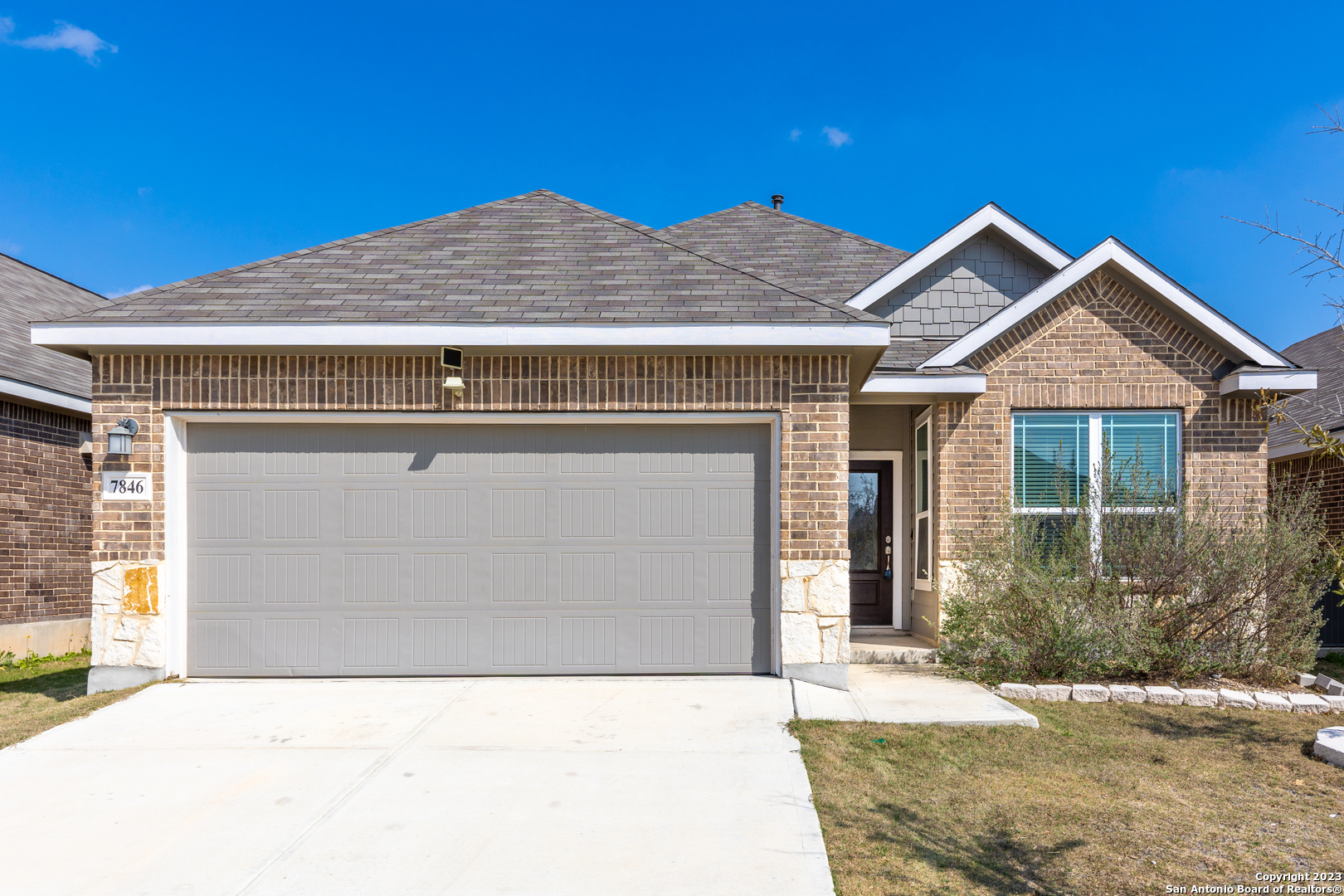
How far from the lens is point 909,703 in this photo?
6.98 meters

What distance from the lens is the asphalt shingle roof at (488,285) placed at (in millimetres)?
7324

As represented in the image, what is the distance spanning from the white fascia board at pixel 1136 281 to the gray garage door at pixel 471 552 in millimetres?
3072

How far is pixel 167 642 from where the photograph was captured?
7395 mm

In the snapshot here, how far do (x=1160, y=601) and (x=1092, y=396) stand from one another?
2.55 m

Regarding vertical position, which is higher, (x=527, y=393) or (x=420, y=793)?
(x=527, y=393)

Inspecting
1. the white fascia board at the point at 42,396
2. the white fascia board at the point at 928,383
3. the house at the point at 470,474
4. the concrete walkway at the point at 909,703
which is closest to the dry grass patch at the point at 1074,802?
the concrete walkway at the point at 909,703

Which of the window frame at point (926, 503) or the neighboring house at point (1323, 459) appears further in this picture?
the neighboring house at point (1323, 459)

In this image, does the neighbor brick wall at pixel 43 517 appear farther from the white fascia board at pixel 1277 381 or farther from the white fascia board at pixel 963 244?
the white fascia board at pixel 1277 381

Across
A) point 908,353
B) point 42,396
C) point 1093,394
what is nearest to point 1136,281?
point 1093,394

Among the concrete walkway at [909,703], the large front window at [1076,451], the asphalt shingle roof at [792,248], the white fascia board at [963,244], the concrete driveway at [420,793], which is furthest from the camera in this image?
the asphalt shingle roof at [792,248]

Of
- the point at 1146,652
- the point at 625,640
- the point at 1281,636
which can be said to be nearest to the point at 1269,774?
the point at 1146,652

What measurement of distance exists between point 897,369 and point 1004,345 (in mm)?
1308

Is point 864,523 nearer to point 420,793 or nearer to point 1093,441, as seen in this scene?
point 1093,441

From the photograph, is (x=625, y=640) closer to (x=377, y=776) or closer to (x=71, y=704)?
(x=377, y=776)
